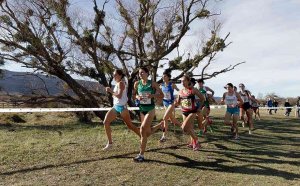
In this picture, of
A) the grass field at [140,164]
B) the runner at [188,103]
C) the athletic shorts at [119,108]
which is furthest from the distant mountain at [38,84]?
the athletic shorts at [119,108]

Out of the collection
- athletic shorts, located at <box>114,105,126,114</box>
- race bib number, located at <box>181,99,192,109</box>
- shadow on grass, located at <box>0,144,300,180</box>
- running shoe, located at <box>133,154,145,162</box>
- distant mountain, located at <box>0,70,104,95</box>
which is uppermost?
distant mountain, located at <box>0,70,104,95</box>

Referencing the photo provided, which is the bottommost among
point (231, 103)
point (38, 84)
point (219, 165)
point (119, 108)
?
point (219, 165)

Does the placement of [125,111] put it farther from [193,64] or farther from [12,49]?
[193,64]

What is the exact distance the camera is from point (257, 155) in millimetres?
9266

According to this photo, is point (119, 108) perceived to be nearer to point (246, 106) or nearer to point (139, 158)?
point (139, 158)

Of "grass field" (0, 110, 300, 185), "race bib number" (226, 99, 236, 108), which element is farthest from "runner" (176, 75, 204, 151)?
"race bib number" (226, 99, 236, 108)

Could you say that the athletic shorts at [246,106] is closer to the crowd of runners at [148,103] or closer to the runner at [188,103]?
the crowd of runners at [148,103]

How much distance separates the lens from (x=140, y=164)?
7.73 meters

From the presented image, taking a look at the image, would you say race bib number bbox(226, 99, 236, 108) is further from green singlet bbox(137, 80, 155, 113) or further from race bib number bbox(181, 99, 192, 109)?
green singlet bbox(137, 80, 155, 113)

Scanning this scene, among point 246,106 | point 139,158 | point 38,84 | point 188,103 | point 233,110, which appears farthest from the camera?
point 38,84

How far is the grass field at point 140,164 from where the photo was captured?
267 inches

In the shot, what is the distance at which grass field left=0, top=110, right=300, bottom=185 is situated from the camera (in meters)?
6.79

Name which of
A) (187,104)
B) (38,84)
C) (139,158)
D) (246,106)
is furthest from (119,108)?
(38,84)

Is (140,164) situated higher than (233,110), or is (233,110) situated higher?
(233,110)
